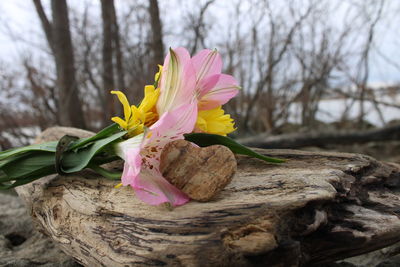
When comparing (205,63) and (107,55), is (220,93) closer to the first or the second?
(205,63)

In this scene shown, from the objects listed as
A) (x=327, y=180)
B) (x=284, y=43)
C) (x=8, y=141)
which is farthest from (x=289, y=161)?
(x=8, y=141)

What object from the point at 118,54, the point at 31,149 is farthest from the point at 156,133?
the point at 118,54

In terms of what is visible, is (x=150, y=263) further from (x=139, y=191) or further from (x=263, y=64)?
(x=263, y=64)

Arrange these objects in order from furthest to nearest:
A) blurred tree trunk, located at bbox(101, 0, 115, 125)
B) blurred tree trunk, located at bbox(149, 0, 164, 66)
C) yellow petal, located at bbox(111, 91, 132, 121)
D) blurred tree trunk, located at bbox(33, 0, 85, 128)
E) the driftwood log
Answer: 1. blurred tree trunk, located at bbox(33, 0, 85, 128)
2. blurred tree trunk, located at bbox(101, 0, 115, 125)
3. blurred tree trunk, located at bbox(149, 0, 164, 66)
4. yellow petal, located at bbox(111, 91, 132, 121)
5. the driftwood log

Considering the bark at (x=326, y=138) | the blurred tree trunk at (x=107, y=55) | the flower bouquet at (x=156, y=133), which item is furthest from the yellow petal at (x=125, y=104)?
the blurred tree trunk at (x=107, y=55)

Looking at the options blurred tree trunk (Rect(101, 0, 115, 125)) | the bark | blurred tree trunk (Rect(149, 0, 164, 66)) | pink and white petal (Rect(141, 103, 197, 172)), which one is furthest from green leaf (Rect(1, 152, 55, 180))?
blurred tree trunk (Rect(101, 0, 115, 125))

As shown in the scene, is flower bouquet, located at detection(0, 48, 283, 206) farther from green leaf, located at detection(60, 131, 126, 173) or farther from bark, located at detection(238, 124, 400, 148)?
bark, located at detection(238, 124, 400, 148)
